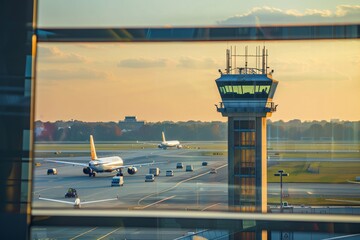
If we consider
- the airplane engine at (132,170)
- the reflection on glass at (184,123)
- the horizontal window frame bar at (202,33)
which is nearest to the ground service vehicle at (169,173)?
the reflection on glass at (184,123)

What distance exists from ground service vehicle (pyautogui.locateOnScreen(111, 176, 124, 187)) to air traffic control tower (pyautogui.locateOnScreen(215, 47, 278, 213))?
1.40 feet

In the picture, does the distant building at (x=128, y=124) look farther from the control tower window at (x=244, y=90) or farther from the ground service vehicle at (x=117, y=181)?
the control tower window at (x=244, y=90)

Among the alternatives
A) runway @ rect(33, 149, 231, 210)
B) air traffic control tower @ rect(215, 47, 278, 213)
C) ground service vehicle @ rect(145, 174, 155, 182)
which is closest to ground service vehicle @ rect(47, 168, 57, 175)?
runway @ rect(33, 149, 231, 210)

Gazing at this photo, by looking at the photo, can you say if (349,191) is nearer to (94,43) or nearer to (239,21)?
(239,21)

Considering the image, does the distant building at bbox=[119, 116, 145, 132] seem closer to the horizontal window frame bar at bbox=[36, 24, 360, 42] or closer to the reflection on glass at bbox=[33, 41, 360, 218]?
the reflection on glass at bbox=[33, 41, 360, 218]

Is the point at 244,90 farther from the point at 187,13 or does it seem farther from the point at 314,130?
the point at 187,13

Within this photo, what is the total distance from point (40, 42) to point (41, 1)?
0.13 meters

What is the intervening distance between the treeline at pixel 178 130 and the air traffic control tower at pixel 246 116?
0.21 feet

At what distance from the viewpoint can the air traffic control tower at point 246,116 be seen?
144 centimetres

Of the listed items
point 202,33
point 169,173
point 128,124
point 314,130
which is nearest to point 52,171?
point 128,124

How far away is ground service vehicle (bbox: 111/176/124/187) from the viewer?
1609 millimetres

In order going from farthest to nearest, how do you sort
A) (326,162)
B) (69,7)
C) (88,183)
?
(88,183), (326,162), (69,7)

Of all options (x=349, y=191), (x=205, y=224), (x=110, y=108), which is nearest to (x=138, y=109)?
(x=110, y=108)

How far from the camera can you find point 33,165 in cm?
128
